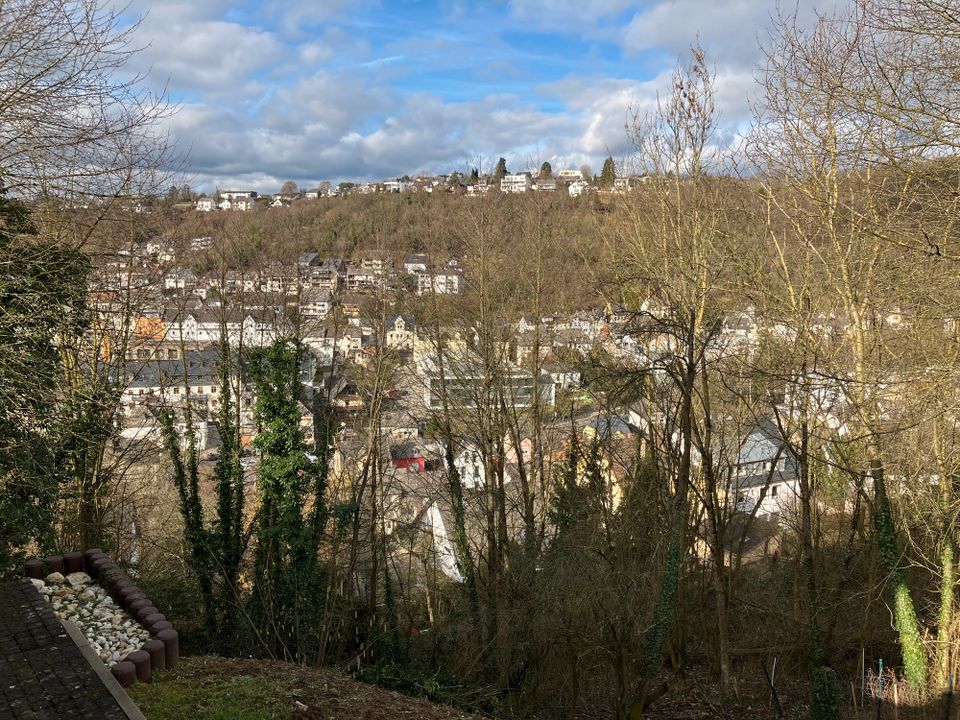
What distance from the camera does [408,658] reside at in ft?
38.5

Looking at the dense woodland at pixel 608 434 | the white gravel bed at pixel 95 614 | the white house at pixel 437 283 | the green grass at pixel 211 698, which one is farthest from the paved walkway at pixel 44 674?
the white house at pixel 437 283

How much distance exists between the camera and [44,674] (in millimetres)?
5586

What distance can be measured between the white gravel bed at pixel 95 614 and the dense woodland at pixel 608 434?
116cm

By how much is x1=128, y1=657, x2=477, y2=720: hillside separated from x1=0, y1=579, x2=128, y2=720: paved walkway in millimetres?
634

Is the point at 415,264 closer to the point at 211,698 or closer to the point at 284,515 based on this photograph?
the point at 284,515

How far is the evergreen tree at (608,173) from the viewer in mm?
12836

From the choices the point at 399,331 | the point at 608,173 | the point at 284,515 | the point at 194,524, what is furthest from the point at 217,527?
the point at 608,173

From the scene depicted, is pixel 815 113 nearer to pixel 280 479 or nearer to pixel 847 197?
pixel 847 197

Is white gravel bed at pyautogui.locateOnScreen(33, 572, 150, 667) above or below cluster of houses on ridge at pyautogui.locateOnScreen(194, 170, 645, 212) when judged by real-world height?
below

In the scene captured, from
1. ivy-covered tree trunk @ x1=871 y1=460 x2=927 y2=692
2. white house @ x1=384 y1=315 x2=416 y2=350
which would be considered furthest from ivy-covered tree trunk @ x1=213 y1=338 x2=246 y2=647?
ivy-covered tree trunk @ x1=871 y1=460 x2=927 y2=692

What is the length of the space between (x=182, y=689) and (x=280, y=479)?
5054mm

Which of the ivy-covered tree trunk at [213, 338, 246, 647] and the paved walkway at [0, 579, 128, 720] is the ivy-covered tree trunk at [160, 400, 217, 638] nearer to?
the ivy-covered tree trunk at [213, 338, 246, 647]

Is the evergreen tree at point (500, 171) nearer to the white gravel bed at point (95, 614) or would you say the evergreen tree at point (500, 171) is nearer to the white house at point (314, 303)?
the white house at point (314, 303)

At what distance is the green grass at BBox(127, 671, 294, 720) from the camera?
5.92 m
